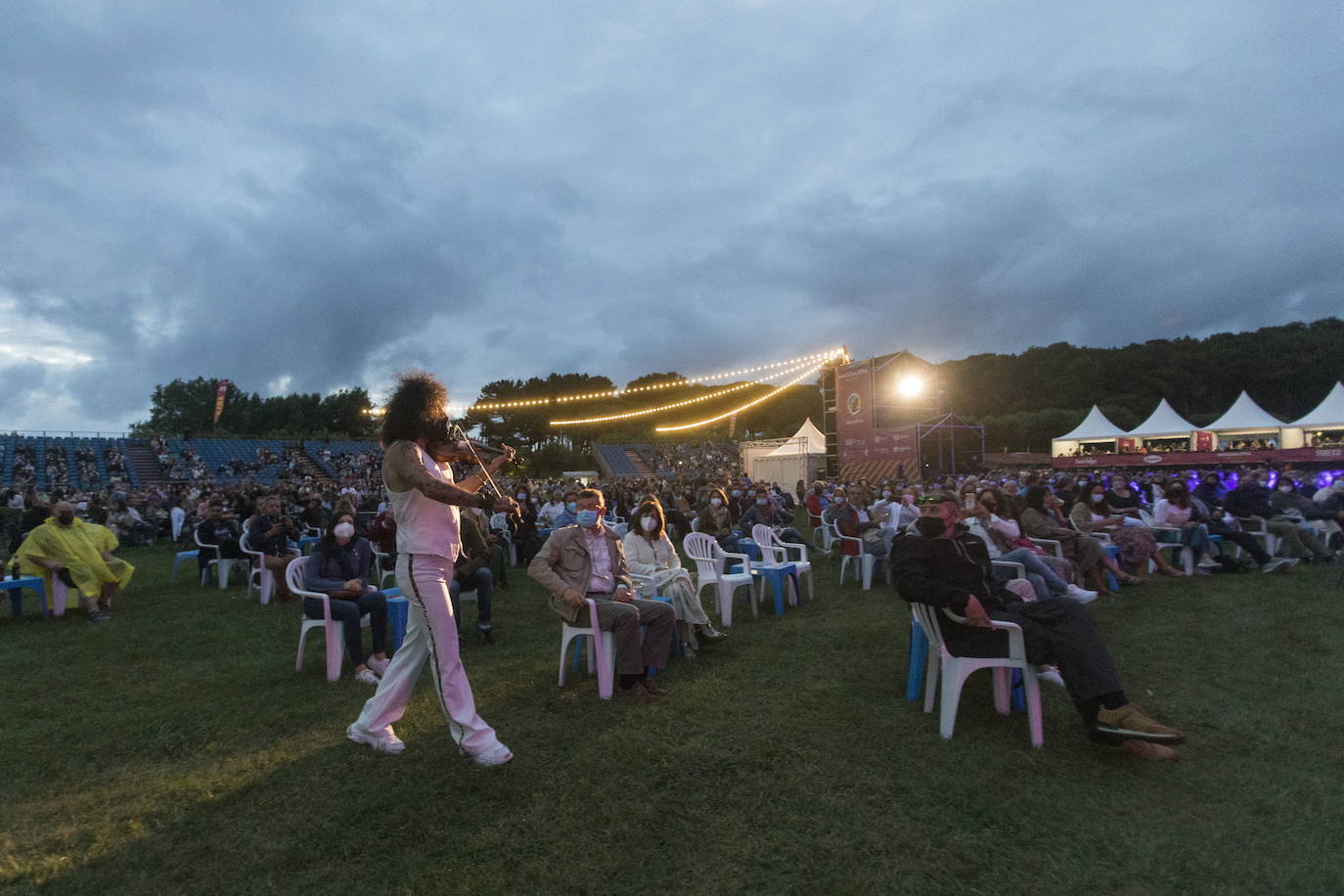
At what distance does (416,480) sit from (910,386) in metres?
22.3

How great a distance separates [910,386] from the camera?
75.5ft

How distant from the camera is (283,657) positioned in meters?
5.26

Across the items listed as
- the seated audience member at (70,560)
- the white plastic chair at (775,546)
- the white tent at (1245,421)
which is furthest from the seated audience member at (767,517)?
the white tent at (1245,421)

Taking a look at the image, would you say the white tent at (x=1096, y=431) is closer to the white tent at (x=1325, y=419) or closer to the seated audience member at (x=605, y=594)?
the white tent at (x=1325, y=419)

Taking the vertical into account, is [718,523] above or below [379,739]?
above

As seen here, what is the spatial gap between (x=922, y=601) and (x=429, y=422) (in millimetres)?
2583

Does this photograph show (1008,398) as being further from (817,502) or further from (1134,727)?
(1134,727)

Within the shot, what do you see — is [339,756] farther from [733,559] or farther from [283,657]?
[733,559]

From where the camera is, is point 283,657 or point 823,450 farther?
point 823,450

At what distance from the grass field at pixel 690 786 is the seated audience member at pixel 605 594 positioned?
27 cm

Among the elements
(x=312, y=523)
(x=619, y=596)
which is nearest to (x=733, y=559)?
(x=619, y=596)

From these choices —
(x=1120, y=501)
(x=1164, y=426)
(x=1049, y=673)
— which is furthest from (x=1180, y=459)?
(x=1049, y=673)

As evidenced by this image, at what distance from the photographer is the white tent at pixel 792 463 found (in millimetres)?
24016

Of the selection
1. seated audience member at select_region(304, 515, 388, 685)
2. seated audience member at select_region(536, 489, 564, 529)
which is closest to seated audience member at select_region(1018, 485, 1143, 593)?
seated audience member at select_region(304, 515, 388, 685)
